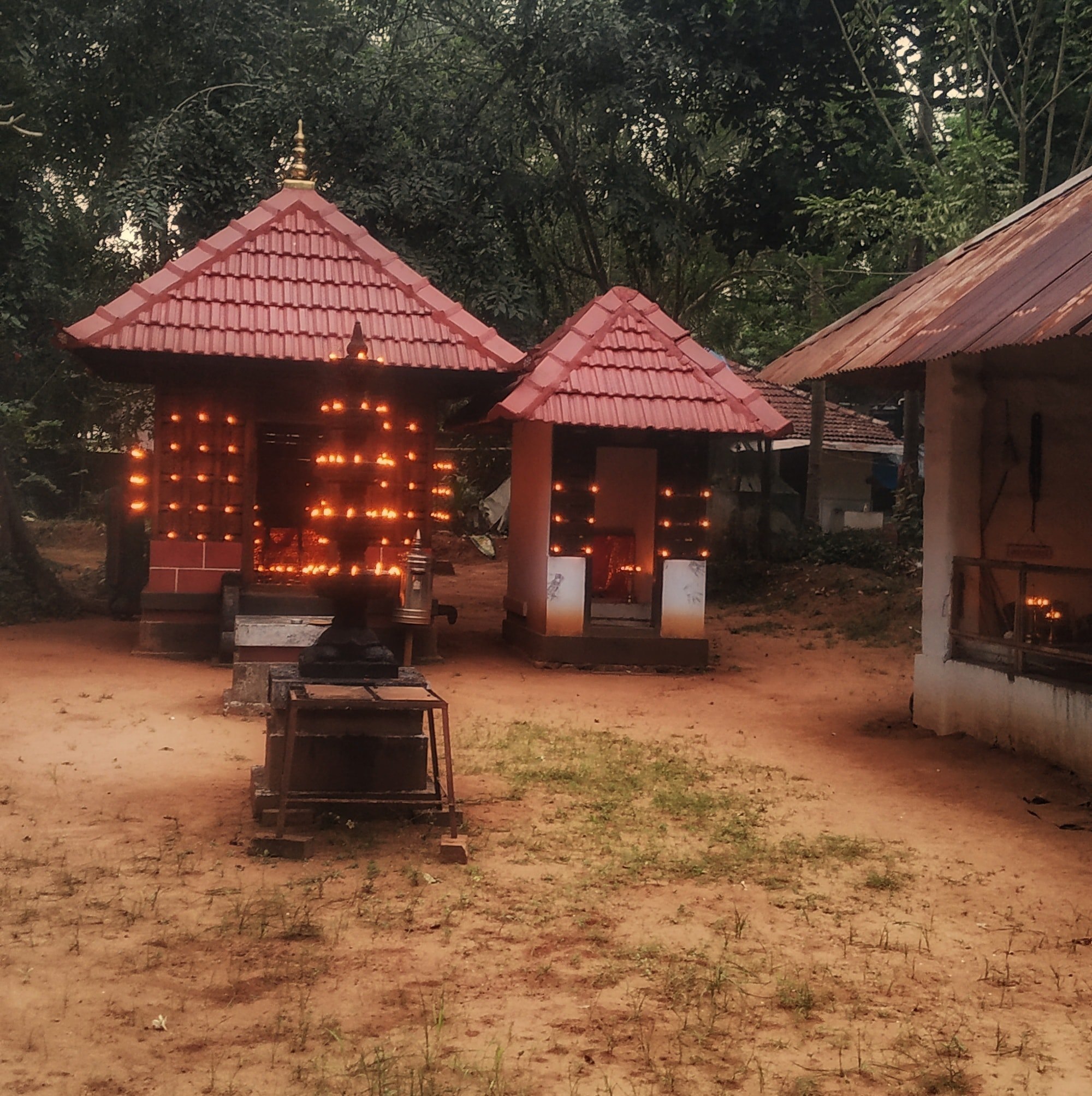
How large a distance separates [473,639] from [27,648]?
4.92 metres

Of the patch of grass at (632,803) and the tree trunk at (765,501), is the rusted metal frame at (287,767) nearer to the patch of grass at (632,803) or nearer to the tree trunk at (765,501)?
the patch of grass at (632,803)

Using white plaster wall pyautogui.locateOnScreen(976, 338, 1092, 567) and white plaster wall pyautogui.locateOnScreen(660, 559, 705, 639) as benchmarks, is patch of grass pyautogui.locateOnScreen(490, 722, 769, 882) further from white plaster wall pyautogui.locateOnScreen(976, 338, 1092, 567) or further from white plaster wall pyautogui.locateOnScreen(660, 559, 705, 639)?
white plaster wall pyautogui.locateOnScreen(660, 559, 705, 639)

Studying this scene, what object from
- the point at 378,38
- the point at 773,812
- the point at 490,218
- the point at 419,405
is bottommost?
the point at 773,812

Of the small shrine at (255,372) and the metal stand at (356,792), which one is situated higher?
the small shrine at (255,372)

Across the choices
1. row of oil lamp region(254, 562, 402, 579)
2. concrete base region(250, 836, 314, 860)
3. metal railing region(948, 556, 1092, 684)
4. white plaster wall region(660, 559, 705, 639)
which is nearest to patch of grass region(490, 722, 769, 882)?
concrete base region(250, 836, 314, 860)

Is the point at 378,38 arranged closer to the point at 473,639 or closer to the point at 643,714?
the point at 473,639

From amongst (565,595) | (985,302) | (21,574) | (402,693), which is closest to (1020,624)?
(985,302)

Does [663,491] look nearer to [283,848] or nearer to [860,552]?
[860,552]

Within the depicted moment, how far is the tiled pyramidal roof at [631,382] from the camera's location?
12750 mm

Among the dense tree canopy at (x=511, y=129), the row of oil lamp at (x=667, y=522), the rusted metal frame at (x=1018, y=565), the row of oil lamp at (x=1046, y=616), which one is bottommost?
the row of oil lamp at (x=1046, y=616)

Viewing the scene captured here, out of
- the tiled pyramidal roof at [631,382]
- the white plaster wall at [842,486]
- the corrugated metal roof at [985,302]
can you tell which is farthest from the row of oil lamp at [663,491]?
the white plaster wall at [842,486]

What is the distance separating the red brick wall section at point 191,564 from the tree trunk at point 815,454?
11289 millimetres

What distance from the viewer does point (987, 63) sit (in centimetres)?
1659

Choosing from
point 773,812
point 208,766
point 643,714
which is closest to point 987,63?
point 643,714
